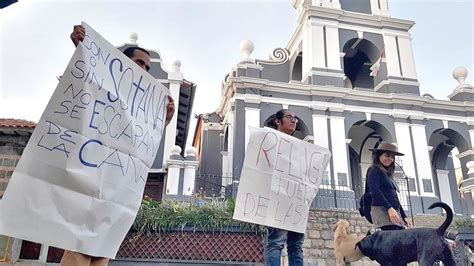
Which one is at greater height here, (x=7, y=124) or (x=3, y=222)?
(x=7, y=124)

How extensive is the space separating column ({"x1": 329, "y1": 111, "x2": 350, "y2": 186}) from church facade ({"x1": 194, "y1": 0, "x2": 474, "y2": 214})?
0.04 meters

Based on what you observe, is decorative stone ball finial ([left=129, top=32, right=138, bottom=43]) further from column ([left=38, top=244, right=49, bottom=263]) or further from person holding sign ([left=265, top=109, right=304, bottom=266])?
person holding sign ([left=265, top=109, right=304, bottom=266])

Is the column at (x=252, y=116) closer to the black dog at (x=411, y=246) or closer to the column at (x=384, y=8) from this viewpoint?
the column at (x=384, y=8)

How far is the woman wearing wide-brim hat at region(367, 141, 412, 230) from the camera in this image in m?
3.39

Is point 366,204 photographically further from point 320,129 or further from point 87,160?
point 320,129

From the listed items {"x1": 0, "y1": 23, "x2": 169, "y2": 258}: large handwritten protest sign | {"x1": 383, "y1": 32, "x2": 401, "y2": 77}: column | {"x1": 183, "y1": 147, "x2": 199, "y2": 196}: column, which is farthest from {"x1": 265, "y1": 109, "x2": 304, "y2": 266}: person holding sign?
{"x1": 383, "y1": 32, "x2": 401, "y2": 77}: column

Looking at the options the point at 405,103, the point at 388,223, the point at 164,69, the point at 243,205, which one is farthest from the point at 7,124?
the point at 405,103

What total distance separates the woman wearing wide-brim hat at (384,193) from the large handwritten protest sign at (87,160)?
2.04 m

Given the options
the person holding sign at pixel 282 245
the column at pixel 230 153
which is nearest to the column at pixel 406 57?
the column at pixel 230 153

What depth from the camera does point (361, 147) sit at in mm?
16656

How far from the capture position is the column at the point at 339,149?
13461 mm

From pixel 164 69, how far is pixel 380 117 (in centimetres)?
823

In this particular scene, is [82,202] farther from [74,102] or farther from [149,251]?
[149,251]

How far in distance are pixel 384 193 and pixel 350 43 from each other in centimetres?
1430
